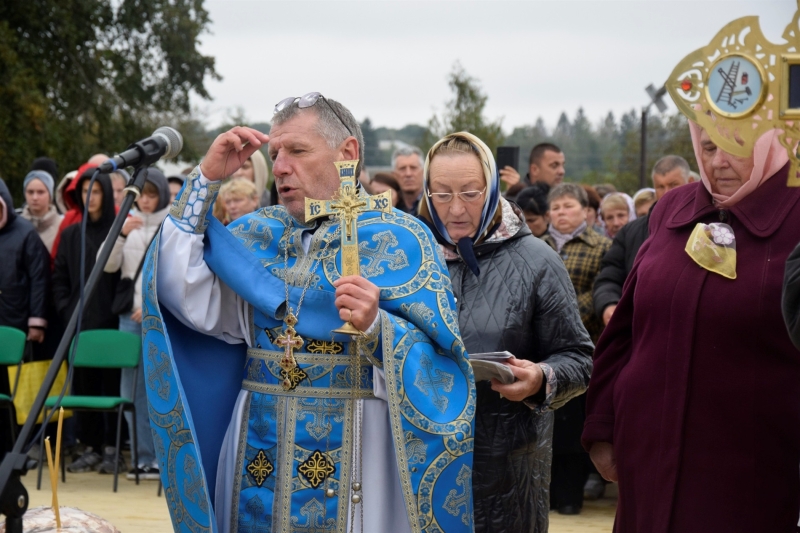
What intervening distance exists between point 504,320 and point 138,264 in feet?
17.1

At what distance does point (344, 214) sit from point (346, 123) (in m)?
0.44

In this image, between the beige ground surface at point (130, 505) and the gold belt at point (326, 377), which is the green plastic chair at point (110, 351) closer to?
the beige ground surface at point (130, 505)

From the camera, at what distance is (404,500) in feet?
10.5

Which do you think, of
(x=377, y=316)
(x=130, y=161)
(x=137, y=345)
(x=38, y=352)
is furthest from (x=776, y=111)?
(x=38, y=352)

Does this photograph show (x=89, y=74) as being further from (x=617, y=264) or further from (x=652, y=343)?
(x=652, y=343)

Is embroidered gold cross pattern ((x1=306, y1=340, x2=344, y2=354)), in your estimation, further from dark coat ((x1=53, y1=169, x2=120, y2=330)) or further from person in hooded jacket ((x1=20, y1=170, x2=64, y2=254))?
person in hooded jacket ((x1=20, y1=170, x2=64, y2=254))

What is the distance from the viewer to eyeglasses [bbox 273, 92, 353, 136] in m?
3.45

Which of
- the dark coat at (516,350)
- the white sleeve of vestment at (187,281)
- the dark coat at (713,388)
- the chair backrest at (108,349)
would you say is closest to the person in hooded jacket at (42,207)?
the chair backrest at (108,349)

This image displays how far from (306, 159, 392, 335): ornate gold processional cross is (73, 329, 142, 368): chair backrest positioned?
5.29m

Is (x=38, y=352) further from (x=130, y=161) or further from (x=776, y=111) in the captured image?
(x=776, y=111)

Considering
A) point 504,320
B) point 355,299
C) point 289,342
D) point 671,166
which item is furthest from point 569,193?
point 355,299

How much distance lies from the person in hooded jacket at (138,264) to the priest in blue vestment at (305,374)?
5.23 meters

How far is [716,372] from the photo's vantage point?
3.15 meters

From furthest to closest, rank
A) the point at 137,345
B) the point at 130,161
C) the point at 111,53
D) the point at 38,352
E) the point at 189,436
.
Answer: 1. the point at 111,53
2. the point at 38,352
3. the point at 137,345
4. the point at 189,436
5. the point at 130,161
